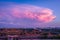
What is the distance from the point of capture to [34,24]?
491 cm

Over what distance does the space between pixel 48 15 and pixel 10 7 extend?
811 millimetres

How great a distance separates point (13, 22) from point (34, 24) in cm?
43

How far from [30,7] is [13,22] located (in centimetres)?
47

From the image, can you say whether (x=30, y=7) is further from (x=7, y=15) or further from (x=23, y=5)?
(x=7, y=15)

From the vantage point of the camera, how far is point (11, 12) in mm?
4922

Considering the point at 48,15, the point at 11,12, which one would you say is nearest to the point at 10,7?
the point at 11,12

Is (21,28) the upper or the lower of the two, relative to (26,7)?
lower

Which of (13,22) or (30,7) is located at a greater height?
(30,7)

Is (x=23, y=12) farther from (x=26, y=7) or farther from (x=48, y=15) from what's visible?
(x=48, y=15)

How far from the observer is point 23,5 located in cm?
491

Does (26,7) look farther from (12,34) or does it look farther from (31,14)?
(12,34)

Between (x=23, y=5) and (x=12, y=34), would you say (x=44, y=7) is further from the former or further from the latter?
(x=12, y=34)

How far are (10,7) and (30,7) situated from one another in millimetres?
410

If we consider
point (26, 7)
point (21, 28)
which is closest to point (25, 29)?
point (21, 28)
